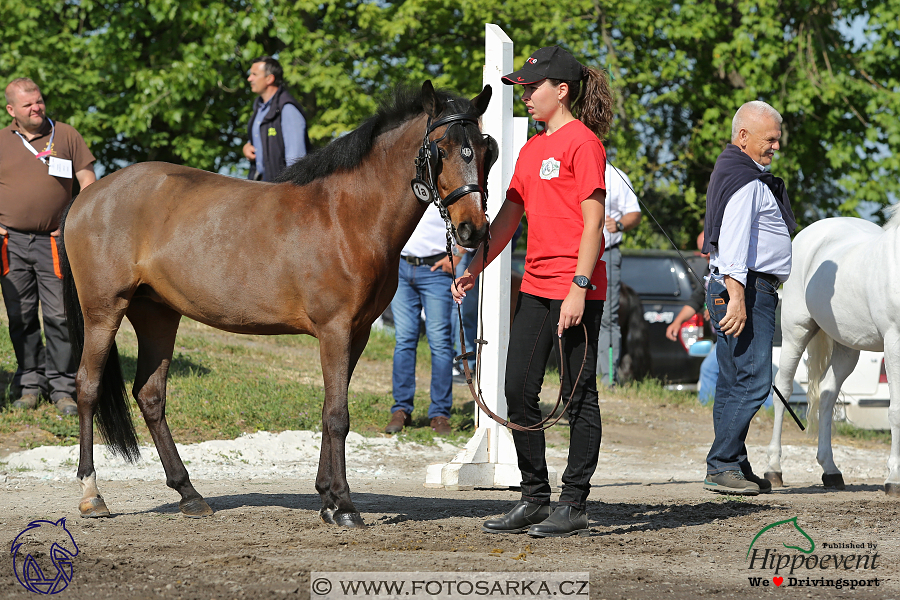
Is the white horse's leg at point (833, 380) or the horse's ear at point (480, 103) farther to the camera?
the white horse's leg at point (833, 380)

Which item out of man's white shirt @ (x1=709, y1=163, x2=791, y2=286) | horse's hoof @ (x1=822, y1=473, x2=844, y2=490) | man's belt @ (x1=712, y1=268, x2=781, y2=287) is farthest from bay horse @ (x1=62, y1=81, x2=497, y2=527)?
horse's hoof @ (x1=822, y1=473, x2=844, y2=490)

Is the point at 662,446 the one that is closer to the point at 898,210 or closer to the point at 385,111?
the point at 898,210

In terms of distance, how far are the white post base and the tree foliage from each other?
416 inches

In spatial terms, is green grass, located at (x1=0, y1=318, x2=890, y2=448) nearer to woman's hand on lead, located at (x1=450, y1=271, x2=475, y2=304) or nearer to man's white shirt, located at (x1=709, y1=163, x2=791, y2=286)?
man's white shirt, located at (x1=709, y1=163, x2=791, y2=286)

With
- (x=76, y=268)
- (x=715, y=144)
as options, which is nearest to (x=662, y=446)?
(x=76, y=268)

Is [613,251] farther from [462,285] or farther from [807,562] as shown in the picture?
[807,562]

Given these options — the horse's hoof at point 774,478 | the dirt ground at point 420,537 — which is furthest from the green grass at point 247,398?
the horse's hoof at point 774,478

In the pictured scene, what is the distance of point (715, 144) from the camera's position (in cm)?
1747

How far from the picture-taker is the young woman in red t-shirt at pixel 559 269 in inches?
165

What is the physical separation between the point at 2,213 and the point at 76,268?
2.82 meters

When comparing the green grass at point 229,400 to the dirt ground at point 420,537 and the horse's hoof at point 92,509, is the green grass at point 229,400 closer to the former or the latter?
the dirt ground at point 420,537

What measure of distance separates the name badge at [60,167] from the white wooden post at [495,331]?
3.55 meters

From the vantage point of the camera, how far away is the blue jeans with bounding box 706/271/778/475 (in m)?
5.64

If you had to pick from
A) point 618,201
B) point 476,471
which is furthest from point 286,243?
point 618,201
